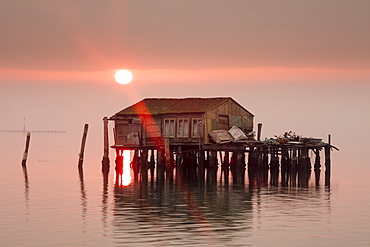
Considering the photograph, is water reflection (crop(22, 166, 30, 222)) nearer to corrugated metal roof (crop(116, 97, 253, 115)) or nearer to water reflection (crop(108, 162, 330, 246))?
water reflection (crop(108, 162, 330, 246))

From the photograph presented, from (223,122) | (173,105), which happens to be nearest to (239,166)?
(223,122)

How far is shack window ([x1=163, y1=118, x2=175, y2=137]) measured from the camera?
6041cm

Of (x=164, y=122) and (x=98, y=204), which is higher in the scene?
(x=164, y=122)

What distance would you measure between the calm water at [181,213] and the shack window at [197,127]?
24.7 feet

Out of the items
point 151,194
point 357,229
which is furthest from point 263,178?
point 357,229

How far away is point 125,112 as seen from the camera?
6275 cm

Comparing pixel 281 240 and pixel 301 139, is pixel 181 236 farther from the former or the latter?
pixel 301 139

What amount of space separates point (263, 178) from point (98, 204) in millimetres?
19502

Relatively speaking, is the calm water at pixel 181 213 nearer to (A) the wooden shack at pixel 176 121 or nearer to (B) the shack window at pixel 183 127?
(A) the wooden shack at pixel 176 121

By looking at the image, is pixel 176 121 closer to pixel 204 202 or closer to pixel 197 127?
pixel 197 127

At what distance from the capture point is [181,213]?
33.8m

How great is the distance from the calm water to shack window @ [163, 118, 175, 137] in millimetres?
8874

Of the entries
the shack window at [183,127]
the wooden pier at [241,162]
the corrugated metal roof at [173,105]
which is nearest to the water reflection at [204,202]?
the wooden pier at [241,162]

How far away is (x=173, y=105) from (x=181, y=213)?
2872 cm
